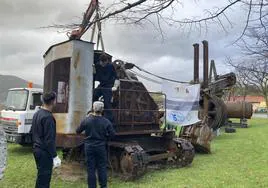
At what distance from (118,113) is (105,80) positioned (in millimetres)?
Result: 948

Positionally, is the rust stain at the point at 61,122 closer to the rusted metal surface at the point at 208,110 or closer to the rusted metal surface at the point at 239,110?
the rusted metal surface at the point at 208,110

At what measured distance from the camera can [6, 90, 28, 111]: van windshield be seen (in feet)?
48.2

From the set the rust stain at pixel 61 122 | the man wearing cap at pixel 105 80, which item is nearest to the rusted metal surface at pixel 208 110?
the man wearing cap at pixel 105 80

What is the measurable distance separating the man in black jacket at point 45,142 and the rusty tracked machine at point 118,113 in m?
2.49

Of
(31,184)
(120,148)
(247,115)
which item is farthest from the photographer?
(247,115)

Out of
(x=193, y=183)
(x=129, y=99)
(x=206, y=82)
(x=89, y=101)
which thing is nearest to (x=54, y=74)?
(x=89, y=101)

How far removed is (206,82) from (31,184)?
13.2 m

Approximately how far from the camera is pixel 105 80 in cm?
1059

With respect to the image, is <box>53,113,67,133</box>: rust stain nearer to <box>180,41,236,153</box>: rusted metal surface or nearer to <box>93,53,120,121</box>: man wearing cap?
<box>93,53,120,121</box>: man wearing cap

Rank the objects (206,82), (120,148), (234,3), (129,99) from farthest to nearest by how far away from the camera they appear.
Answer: (206,82)
(129,99)
(120,148)
(234,3)

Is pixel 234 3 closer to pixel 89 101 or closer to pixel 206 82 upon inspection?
pixel 89 101

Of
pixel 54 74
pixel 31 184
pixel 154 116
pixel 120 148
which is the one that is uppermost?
pixel 54 74

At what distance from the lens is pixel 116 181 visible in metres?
9.45

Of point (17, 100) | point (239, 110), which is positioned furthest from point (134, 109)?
point (239, 110)
